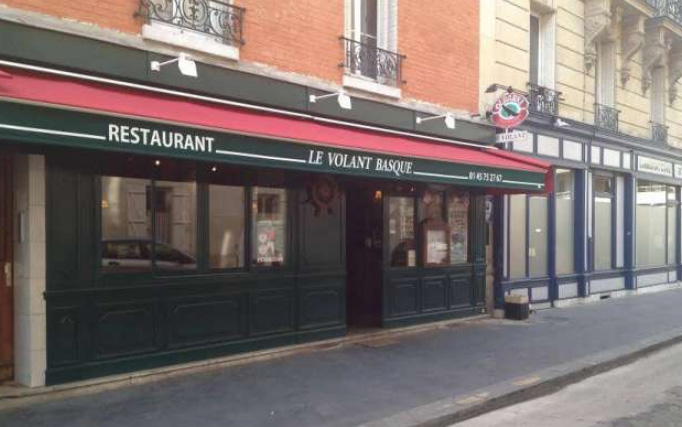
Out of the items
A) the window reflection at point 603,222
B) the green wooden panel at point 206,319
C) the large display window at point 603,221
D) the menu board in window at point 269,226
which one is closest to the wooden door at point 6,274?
the green wooden panel at point 206,319

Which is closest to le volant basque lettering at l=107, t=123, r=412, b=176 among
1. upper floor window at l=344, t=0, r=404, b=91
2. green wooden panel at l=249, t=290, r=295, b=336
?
green wooden panel at l=249, t=290, r=295, b=336

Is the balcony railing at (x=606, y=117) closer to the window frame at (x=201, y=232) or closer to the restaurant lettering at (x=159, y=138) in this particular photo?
the window frame at (x=201, y=232)

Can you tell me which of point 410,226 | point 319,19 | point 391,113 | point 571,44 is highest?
point 571,44

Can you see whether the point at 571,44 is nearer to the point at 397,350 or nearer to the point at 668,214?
the point at 668,214

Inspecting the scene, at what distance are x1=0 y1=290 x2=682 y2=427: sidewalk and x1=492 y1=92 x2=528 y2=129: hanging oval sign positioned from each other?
139 inches

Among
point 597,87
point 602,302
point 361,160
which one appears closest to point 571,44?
point 597,87

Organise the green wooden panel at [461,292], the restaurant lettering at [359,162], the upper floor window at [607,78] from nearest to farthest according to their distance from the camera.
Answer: the restaurant lettering at [359,162], the green wooden panel at [461,292], the upper floor window at [607,78]

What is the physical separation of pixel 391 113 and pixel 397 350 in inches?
138

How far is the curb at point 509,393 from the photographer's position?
6123 mm

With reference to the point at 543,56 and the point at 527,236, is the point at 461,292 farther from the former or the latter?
the point at 543,56

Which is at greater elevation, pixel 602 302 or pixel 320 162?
pixel 320 162

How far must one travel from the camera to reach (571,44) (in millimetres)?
14633

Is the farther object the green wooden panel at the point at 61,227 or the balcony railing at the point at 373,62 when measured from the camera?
the balcony railing at the point at 373,62

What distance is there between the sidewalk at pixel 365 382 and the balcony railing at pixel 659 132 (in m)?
8.03
